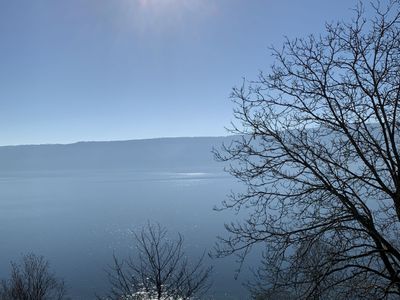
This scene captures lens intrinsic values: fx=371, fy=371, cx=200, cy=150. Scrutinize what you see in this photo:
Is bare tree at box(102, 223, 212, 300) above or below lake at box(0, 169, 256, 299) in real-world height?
below

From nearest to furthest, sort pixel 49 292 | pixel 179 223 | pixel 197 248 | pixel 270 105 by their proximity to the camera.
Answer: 1. pixel 270 105
2. pixel 49 292
3. pixel 197 248
4. pixel 179 223

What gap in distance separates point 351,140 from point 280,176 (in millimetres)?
1446

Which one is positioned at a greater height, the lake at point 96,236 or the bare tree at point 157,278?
the lake at point 96,236

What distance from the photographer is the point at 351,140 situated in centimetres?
639

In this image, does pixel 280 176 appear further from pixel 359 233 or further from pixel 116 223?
pixel 116 223

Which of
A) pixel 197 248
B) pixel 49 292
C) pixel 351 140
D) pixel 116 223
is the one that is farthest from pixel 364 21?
pixel 116 223

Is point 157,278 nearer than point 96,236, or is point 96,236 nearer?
point 157,278

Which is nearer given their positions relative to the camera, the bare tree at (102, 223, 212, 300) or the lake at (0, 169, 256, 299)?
the bare tree at (102, 223, 212, 300)

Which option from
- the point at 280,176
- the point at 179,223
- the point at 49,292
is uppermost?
the point at 179,223

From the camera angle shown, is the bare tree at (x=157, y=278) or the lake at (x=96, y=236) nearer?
the bare tree at (x=157, y=278)

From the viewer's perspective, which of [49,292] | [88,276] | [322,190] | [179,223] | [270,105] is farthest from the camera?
[179,223]

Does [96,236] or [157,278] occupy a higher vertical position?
[96,236]

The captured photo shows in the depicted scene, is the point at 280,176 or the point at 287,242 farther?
the point at 280,176

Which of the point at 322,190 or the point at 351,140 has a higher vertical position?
the point at 351,140
